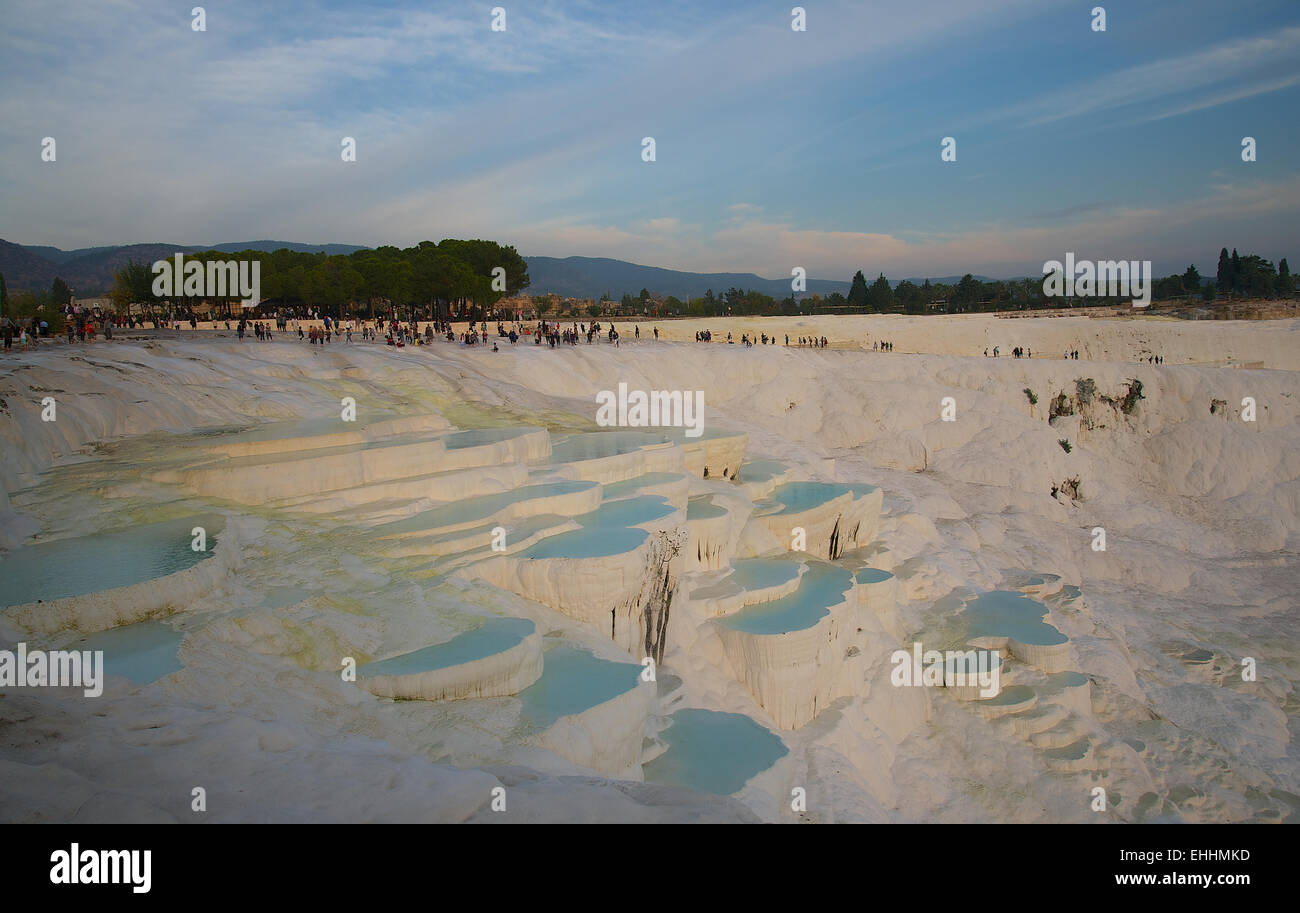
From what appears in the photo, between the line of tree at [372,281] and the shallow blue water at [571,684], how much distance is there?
33592 mm

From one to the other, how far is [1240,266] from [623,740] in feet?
281

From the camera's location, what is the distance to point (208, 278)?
39.9 metres

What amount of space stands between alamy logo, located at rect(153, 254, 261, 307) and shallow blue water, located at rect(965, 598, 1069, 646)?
35815 mm

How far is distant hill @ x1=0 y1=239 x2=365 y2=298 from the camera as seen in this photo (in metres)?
123

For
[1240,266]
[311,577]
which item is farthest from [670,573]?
[1240,266]

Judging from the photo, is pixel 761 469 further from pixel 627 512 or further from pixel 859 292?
pixel 859 292

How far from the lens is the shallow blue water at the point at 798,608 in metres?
11.8

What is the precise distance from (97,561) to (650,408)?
18363mm

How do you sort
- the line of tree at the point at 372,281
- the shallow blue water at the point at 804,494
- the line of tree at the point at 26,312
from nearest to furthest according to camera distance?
the shallow blue water at the point at 804,494 < the line of tree at the point at 26,312 < the line of tree at the point at 372,281

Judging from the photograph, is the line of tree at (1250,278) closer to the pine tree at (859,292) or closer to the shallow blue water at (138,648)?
the pine tree at (859,292)

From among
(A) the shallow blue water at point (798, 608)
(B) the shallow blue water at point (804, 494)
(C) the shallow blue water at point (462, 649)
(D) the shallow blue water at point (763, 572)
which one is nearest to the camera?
(C) the shallow blue water at point (462, 649)

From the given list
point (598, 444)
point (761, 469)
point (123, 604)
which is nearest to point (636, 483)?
point (598, 444)
